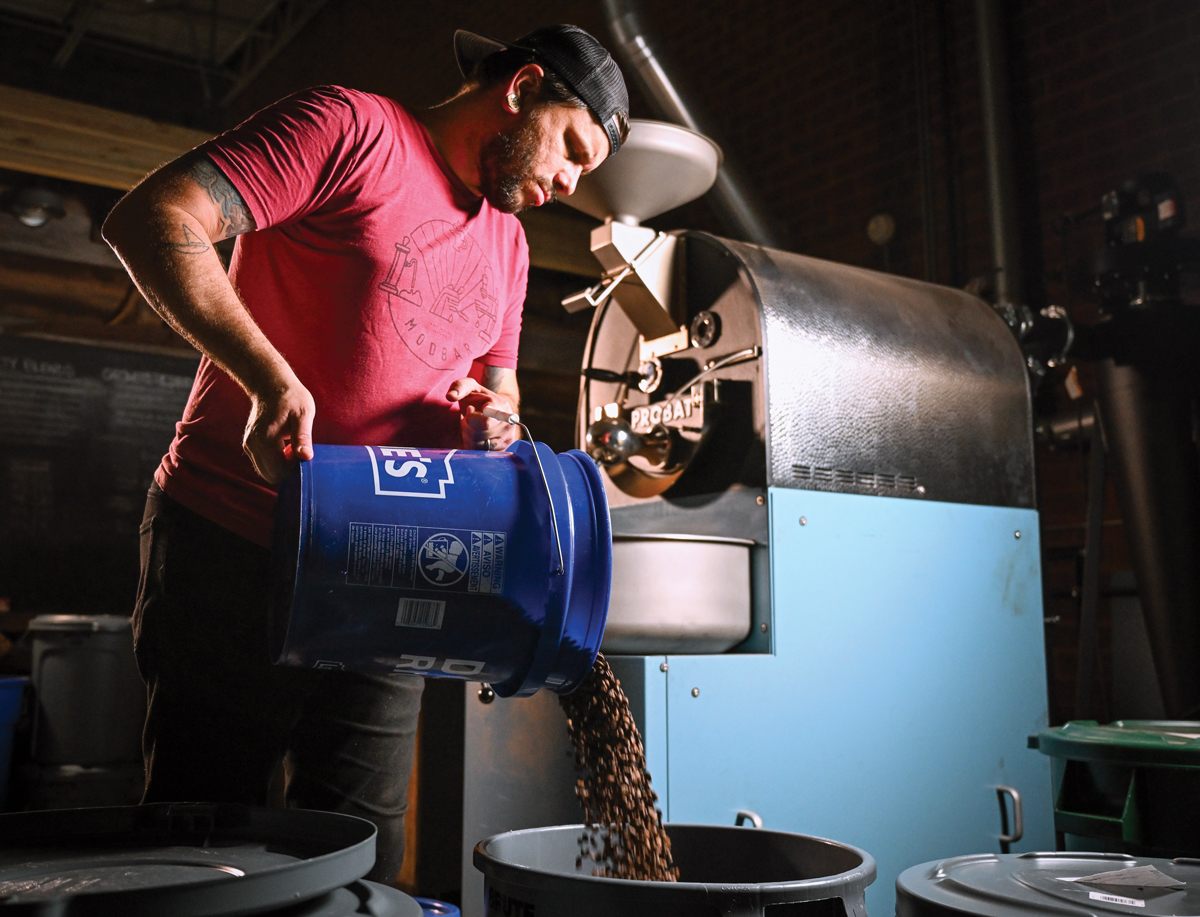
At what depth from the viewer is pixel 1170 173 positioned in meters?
2.67

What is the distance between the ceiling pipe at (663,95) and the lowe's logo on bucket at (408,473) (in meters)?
2.70

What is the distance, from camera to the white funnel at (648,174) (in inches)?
81.7

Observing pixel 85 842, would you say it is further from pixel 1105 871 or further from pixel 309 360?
pixel 1105 871

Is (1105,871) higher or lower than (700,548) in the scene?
lower

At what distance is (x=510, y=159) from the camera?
139cm

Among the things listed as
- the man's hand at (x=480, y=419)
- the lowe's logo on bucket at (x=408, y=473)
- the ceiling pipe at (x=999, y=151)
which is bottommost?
the lowe's logo on bucket at (x=408, y=473)

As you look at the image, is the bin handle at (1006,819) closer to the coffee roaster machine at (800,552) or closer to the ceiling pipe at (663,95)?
the coffee roaster machine at (800,552)

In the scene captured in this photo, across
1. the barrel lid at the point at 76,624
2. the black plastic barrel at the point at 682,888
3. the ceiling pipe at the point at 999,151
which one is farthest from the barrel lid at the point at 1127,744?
the barrel lid at the point at 76,624

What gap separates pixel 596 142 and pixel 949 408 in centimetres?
113

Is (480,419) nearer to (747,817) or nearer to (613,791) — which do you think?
(613,791)

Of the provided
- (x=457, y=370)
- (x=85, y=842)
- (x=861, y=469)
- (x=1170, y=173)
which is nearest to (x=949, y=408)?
(x=861, y=469)

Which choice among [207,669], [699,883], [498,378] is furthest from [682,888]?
[498,378]

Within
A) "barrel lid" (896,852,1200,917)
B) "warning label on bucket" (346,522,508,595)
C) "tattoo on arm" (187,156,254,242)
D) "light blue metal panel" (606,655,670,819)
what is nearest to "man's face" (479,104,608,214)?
"tattoo on arm" (187,156,254,242)

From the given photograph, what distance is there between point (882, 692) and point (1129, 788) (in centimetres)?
70
